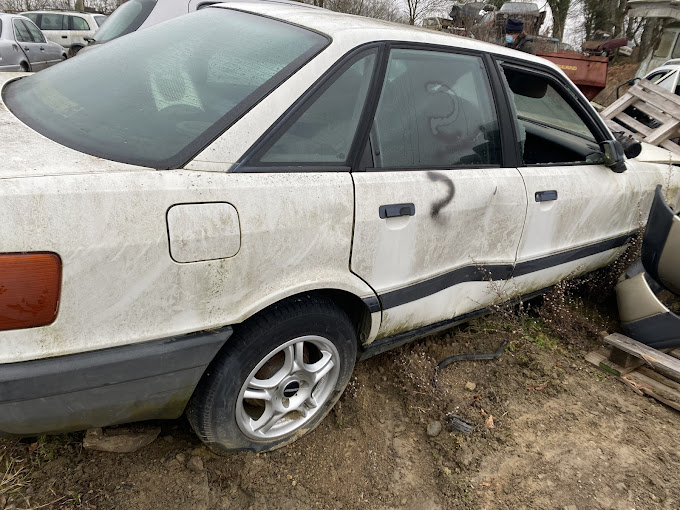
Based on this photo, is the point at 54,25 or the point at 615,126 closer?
the point at 615,126

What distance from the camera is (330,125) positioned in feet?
6.05

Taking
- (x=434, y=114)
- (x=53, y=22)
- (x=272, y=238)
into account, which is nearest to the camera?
(x=272, y=238)

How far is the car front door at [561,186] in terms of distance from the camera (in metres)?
2.62

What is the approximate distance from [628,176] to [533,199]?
1.07 metres

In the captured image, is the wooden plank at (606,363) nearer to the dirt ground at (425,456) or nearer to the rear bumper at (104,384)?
the dirt ground at (425,456)

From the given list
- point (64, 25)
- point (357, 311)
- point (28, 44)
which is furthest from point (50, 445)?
point (64, 25)

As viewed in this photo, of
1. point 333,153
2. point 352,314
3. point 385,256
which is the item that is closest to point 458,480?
point 352,314

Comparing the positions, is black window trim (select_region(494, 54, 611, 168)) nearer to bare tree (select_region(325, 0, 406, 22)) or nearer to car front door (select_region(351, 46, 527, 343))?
car front door (select_region(351, 46, 527, 343))

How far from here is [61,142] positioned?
1.58 m

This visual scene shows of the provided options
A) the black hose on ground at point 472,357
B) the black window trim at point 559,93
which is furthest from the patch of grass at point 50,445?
the black window trim at point 559,93

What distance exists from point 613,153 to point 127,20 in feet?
17.0

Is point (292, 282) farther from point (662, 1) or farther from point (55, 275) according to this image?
point (662, 1)

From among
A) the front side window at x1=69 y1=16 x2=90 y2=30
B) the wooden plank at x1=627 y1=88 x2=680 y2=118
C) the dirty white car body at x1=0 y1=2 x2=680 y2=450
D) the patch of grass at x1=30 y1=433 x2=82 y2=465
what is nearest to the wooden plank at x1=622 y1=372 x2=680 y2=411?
the dirty white car body at x1=0 y1=2 x2=680 y2=450

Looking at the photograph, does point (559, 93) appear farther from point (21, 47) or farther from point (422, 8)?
point (422, 8)
